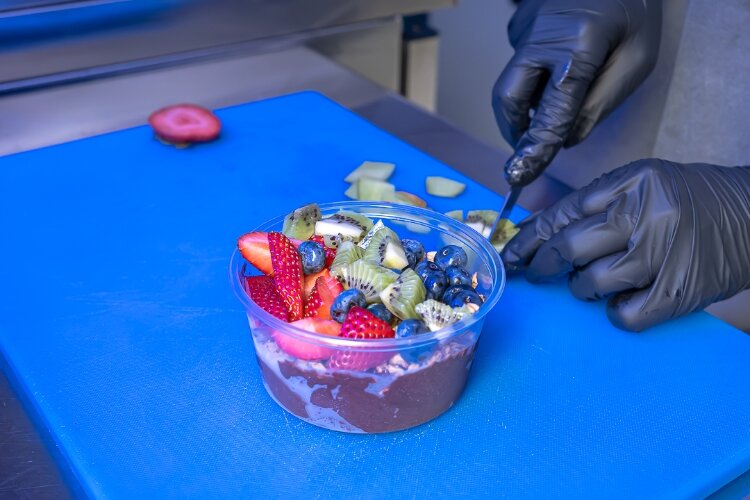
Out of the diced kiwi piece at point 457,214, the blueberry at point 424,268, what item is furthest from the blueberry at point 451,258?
the diced kiwi piece at point 457,214

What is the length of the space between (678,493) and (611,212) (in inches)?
17.6

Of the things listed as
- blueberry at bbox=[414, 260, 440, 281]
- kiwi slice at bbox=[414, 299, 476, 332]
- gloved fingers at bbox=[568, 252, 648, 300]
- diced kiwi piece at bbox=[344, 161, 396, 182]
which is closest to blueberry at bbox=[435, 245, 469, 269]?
blueberry at bbox=[414, 260, 440, 281]

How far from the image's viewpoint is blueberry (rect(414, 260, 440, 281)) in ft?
3.46

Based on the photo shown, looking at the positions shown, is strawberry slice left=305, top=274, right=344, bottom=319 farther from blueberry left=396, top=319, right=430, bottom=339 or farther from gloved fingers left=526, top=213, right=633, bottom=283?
gloved fingers left=526, top=213, right=633, bottom=283

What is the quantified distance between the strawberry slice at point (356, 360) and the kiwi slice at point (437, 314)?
3.1 inches

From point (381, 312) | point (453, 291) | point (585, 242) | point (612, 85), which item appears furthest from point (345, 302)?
point (612, 85)

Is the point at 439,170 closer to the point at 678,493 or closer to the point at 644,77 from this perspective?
the point at 644,77

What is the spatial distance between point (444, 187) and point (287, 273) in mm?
606

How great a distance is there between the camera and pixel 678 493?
94 centimetres

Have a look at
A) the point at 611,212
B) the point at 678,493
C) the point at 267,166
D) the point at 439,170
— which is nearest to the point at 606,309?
the point at 611,212

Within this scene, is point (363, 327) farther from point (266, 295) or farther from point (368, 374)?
point (266, 295)

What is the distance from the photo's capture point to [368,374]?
3.04ft

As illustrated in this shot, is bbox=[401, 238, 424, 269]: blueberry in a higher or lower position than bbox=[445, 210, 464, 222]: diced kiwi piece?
higher

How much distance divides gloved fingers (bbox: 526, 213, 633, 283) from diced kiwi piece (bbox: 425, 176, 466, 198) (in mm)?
342
